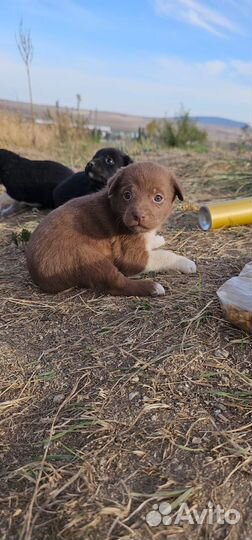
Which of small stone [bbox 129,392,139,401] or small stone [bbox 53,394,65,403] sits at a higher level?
small stone [bbox 129,392,139,401]

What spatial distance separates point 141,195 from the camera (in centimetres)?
265

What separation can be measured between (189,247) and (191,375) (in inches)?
65.5

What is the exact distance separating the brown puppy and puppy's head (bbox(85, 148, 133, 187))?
118cm

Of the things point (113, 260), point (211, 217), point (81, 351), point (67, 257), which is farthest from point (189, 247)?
point (81, 351)

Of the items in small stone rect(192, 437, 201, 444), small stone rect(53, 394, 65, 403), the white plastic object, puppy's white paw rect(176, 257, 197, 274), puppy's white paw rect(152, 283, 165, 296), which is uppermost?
the white plastic object

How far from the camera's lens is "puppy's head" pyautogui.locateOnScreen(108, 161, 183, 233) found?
8.63 feet

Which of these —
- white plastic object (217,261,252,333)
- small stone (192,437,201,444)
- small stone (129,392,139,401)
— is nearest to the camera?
small stone (192,437,201,444)

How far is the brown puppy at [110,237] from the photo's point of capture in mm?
2668

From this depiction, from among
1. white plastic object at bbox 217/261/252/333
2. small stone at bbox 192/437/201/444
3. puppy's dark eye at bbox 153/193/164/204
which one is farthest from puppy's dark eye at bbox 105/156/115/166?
small stone at bbox 192/437/201/444

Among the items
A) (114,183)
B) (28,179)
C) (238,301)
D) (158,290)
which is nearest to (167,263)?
(158,290)

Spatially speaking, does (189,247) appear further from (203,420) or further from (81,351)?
(203,420)

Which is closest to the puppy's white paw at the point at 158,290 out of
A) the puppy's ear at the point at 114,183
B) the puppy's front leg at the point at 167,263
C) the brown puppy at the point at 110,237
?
the brown puppy at the point at 110,237

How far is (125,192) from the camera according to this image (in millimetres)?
2670

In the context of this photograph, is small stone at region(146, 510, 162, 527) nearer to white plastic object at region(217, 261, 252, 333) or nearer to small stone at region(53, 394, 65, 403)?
small stone at region(53, 394, 65, 403)
